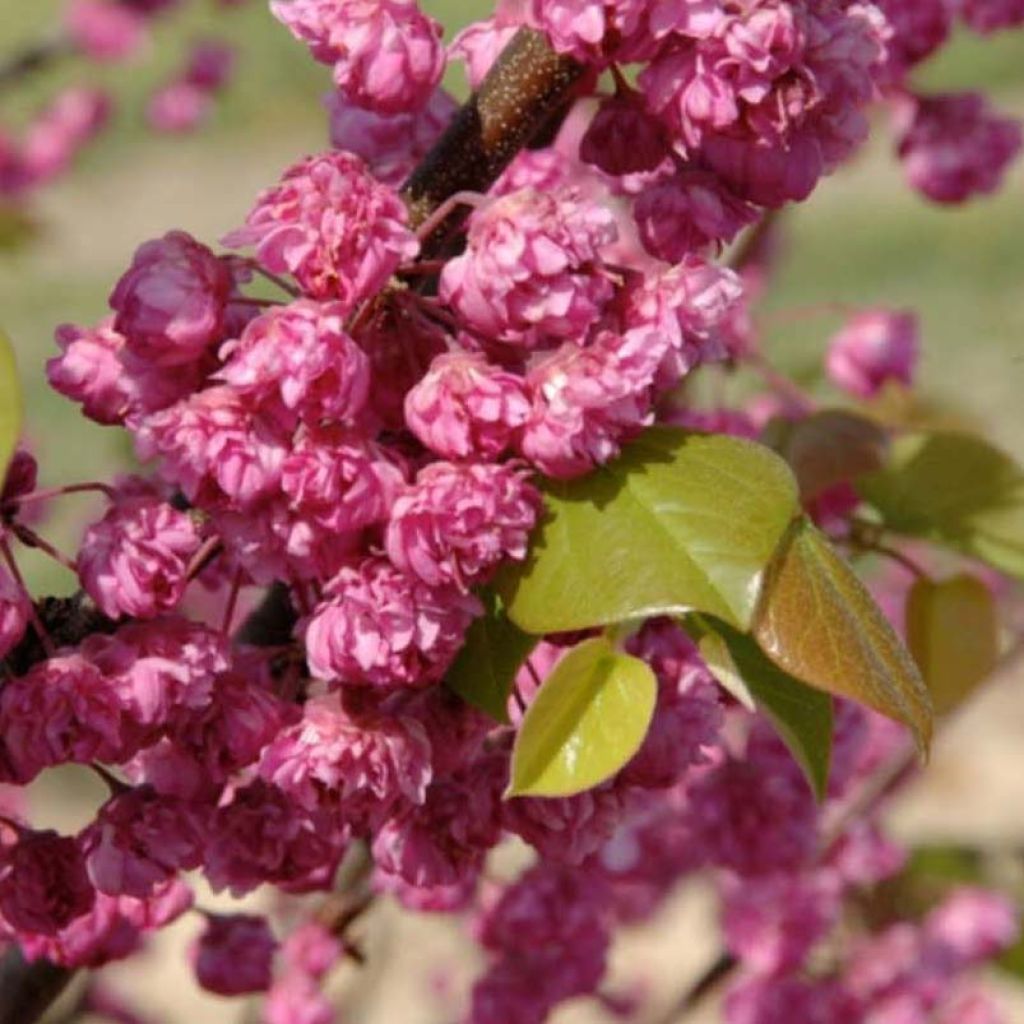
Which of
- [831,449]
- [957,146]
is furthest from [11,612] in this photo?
[957,146]

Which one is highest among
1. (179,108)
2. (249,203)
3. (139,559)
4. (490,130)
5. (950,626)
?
(490,130)

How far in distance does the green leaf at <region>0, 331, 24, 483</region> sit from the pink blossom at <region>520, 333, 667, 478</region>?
220 millimetres

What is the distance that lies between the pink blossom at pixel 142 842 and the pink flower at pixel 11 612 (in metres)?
0.13

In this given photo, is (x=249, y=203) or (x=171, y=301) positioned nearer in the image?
(x=171, y=301)

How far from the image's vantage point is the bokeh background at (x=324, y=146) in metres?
3.79

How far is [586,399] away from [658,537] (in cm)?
7

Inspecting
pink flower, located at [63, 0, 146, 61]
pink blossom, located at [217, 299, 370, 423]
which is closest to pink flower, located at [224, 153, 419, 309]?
pink blossom, located at [217, 299, 370, 423]

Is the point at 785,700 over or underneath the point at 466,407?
underneath

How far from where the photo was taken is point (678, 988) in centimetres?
387

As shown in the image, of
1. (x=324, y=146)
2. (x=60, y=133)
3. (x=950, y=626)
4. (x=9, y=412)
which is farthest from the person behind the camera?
(x=324, y=146)

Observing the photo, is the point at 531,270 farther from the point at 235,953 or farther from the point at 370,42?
the point at 235,953

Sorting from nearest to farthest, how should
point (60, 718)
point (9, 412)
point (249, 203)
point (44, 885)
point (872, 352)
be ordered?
point (9, 412) < point (60, 718) < point (44, 885) < point (872, 352) < point (249, 203)

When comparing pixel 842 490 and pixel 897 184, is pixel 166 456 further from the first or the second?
pixel 897 184

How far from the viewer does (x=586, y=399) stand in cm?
101
